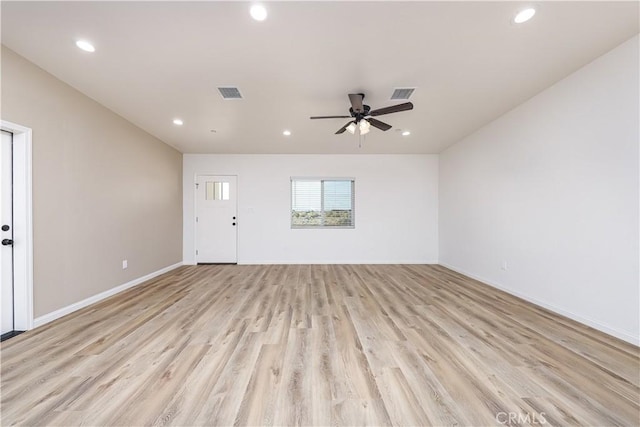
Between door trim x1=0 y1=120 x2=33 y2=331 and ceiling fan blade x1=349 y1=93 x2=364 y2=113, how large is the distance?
340 centimetres

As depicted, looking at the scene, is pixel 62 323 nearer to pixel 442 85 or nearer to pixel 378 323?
pixel 378 323

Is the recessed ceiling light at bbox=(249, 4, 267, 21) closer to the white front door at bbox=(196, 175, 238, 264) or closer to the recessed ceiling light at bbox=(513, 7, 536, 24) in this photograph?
the recessed ceiling light at bbox=(513, 7, 536, 24)

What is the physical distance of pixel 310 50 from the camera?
2316 millimetres

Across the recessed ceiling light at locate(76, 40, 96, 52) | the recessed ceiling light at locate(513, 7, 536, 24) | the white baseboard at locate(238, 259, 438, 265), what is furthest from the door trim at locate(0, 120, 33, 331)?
the recessed ceiling light at locate(513, 7, 536, 24)

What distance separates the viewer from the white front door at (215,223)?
19.2 feet

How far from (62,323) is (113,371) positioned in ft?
4.79

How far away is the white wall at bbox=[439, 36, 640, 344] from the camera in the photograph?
228 cm

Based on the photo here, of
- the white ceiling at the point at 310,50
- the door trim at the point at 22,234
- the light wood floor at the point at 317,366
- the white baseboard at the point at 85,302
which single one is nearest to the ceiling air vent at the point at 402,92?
the white ceiling at the point at 310,50

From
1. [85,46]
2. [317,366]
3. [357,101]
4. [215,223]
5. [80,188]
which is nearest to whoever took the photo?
[317,366]

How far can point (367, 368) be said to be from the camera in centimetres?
185

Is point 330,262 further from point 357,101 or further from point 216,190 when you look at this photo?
point 357,101

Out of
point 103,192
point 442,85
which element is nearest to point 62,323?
point 103,192

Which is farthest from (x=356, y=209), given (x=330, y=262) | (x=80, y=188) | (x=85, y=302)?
(x=85, y=302)

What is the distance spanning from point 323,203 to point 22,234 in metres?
4.73
